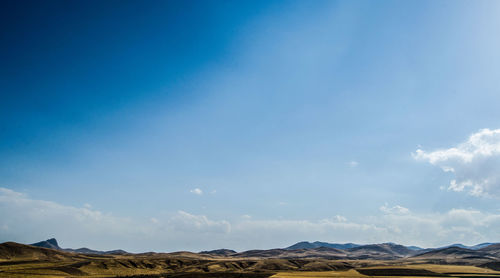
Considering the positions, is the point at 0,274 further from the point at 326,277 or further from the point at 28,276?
the point at 326,277

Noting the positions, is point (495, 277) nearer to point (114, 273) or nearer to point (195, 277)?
point (195, 277)

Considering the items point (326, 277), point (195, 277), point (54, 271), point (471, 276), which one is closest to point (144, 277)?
point (195, 277)

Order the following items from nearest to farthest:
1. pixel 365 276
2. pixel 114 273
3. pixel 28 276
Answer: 1. pixel 28 276
2. pixel 365 276
3. pixel 114 273

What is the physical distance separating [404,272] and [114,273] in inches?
6523

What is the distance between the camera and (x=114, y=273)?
18750 cm

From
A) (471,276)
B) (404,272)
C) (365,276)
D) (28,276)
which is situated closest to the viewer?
(28,276)

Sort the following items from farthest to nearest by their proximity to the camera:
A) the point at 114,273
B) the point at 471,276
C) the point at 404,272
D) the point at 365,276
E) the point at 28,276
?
the point at 114,273, the point at 404,272, the point at 365,276, the point at 471,276, the point at 28,276

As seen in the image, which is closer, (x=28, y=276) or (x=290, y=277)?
(x=28, y=276)

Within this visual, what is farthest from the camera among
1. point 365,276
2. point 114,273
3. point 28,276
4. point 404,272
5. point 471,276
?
point 114,273

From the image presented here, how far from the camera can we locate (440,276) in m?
154

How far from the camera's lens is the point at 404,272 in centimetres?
17575

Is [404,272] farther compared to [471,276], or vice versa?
[404,272]

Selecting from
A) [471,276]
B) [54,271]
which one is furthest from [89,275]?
[471,276]

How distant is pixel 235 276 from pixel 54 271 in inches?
3658
